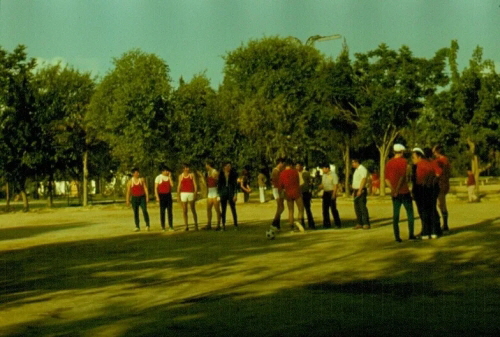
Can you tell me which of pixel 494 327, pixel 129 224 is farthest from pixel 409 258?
pixel 129 224

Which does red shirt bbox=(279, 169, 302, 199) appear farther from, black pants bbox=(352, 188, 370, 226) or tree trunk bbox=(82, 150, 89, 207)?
tree trunk bbox=(82, 150, 89, 207)

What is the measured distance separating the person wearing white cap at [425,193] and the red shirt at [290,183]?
3.65 m

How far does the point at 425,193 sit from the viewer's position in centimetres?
1986

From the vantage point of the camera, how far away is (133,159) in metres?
60.1

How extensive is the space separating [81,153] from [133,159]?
130 inches

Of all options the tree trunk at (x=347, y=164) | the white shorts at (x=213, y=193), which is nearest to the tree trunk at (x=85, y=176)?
the tree trunk at (x=347, y=164)

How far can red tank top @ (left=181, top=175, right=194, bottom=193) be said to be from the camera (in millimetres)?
25578

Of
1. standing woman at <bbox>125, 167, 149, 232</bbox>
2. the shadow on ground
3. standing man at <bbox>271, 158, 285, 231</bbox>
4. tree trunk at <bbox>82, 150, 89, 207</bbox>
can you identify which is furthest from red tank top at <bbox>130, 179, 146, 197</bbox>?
tree trunk at <bbox>82, 150, 89, 207</bbox>

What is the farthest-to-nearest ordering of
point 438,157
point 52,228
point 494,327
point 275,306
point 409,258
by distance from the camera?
point 52,228
point 438,157
point 409,258
point 275,306
point 494,327

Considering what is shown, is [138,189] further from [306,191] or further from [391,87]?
[391,87]

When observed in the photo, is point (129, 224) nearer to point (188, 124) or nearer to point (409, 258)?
point (409, 258)

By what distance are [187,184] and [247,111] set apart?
113 feet

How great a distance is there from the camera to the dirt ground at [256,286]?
938cm

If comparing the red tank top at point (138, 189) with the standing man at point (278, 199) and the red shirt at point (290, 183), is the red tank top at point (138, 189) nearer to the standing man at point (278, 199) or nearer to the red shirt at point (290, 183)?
the standing man at point (278, 199)
